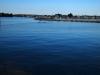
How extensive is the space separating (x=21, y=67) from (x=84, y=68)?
158 inches

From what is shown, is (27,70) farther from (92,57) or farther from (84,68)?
(92,57)

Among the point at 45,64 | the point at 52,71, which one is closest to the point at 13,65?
the point at 45,64

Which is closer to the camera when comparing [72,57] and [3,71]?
[3,71]

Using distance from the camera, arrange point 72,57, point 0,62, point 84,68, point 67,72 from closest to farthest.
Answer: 1. point 67,72
2. point 84,68
3. point 0,62
4. point 72,57

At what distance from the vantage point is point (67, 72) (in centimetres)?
1356

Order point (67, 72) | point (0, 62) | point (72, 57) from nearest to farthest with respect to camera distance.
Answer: point (67, 72) → point (0, 62) → point (72, 57)

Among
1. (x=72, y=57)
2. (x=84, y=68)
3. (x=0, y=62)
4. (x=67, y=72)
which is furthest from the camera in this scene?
(x=72, y=57)

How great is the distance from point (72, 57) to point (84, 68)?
3690 mm

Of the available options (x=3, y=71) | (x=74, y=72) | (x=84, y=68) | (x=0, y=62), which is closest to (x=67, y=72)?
(x=74, y=72)

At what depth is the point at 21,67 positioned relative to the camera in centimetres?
1467

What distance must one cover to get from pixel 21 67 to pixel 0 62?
6.94 feet

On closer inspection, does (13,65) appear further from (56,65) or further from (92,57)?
(92,57)

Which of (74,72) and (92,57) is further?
(92,57)

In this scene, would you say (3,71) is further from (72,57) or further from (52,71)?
(72,57)
